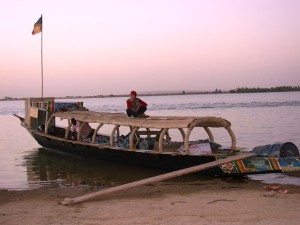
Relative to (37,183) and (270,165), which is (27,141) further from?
(270,165)

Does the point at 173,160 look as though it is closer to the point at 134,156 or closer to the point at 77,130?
the point at 134,156

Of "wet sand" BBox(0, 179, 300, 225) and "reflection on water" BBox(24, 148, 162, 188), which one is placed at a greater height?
"wet sand" BBox(0, 179, 300, 225)

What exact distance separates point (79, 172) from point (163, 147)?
2.72 metres

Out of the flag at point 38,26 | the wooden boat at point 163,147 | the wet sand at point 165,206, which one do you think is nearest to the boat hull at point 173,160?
the wooden boat at point 163,147

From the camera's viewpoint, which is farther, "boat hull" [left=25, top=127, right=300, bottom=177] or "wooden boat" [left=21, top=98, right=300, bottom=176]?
"wooden boat" [left=21, top=98, right=300, bottom=176]

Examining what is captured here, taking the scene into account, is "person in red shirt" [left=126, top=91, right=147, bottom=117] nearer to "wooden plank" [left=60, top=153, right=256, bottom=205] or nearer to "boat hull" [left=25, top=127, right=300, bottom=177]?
"boat hull" [left=25, top=127, right=300, bottom=177]

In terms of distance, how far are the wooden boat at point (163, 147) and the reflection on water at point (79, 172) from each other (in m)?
0.33

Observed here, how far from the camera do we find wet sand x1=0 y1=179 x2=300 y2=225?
21.2 feet

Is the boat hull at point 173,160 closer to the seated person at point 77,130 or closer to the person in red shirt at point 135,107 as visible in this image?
the seated person at point 77,130

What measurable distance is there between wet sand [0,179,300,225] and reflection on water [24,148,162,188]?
1686 millimetres

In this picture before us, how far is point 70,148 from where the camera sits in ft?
48.3

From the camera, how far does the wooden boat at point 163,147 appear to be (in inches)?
366

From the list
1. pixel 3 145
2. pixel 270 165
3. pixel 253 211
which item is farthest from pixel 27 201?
pixel 3 145

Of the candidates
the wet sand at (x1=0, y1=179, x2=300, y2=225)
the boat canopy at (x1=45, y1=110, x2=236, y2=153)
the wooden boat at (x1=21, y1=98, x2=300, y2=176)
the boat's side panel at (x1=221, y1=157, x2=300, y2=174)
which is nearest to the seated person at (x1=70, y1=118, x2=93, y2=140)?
the wooden boat at (x1=21, y1=98, x2=300, y2=176)
